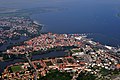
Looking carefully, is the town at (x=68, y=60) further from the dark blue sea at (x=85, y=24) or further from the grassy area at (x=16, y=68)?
the dark blue sea at (x=85, y=24)

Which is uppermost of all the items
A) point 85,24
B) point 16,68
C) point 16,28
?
point 16,68

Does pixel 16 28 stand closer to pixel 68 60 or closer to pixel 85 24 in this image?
pixel 85 24

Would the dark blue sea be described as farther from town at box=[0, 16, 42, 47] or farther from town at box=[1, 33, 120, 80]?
town at box=[1, 33, 120, 80]

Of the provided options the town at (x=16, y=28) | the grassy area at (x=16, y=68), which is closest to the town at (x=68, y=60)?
the grassy area at (x=16, y=68)

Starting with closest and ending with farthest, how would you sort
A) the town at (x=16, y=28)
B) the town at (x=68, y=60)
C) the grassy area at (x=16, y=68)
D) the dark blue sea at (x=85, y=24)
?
the town at (x=68, y=60) → the grassy area at (x=16, y=68) → the dark blue sea at (x=85, y=24) → the town at (x=16, y=28)

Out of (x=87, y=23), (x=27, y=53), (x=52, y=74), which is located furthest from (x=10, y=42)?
(x=87, y=23)

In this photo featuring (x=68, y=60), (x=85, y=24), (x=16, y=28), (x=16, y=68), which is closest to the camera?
(x=16, y=68)

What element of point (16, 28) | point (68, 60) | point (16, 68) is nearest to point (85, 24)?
point (16, 28)

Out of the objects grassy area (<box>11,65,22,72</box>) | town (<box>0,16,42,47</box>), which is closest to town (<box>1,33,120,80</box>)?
grassy area (<box>11,65,22,72</box>)
